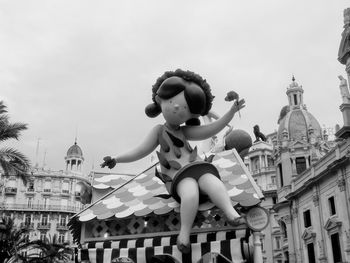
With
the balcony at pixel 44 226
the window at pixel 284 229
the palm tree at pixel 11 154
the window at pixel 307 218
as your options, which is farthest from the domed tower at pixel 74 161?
Result: the palm tree at pixel 11 154

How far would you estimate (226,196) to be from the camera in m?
4.56

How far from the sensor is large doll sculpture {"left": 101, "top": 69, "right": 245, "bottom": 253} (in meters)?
4.56

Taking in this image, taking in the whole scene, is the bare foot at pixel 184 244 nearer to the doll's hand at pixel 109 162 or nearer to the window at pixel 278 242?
the doll's hand at pixel 109 162

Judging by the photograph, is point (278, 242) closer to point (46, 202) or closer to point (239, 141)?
point (46, 202)

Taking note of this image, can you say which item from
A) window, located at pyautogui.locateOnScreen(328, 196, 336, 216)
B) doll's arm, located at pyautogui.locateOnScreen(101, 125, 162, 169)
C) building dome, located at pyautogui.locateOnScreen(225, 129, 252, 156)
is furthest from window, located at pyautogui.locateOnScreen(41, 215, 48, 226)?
doll's arm, located at pyautogui.locateOnScreen(101, 125, 162, 169)

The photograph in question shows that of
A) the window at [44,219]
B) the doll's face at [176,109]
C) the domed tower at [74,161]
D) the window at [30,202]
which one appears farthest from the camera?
the domed tower at [74,161]

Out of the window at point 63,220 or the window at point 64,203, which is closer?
the window at point 63,220

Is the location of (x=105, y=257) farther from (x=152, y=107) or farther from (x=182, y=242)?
(x=152, y=107)

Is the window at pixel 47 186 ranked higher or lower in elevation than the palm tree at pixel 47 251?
higher

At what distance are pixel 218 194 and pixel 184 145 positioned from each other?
86cm

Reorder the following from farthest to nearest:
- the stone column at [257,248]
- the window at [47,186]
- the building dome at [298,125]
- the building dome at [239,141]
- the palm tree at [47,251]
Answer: the window at [47,186] → the building dome at [298,125] → the palm tree at [47,251] → the building dome at [239,141] → the stone column at [257,248]

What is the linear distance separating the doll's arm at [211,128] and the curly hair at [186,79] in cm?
14

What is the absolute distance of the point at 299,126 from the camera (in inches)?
1522

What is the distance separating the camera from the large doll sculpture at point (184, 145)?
4.56m
